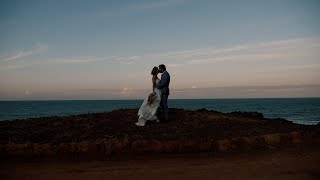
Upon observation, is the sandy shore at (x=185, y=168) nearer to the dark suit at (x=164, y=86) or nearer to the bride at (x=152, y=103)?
the bride at (x=152, y=103)

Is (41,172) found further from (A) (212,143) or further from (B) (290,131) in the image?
(B) (290,131)

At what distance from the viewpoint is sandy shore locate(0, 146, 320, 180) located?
7.67 m

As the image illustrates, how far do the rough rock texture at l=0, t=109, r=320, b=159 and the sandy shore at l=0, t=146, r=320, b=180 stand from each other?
0.57 meters

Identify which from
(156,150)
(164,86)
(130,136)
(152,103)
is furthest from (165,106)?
(156,150)

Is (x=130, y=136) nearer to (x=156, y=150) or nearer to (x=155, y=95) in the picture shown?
(x=156, y=150)

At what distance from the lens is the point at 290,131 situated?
460 inches

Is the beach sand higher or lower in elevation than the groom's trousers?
lower

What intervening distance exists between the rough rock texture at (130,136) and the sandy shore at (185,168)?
0.57 m

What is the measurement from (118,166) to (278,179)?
338 cm

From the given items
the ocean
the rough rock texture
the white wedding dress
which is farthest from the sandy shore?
the ocean

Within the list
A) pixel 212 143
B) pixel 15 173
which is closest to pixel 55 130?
pixel 15 173

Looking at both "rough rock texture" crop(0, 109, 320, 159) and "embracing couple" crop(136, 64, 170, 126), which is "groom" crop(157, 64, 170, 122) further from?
"rough rock texture" crop(0, 109, 320, 159)

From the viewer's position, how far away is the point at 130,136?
418 inches

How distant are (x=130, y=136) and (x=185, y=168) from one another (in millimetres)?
2765
